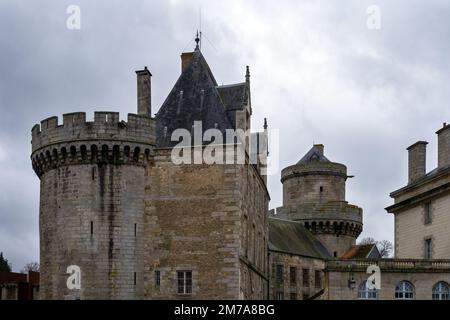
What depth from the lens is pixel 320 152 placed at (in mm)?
66688

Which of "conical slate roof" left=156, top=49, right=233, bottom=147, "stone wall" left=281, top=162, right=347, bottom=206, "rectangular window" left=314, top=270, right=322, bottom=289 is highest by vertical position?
"conical slate roof" left=156, top=49, right=233, bottom=147

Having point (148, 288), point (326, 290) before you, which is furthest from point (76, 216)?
point (326, 290)

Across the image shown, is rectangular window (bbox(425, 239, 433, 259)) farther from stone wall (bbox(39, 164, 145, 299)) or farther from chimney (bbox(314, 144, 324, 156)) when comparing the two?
chimney (bbox(314, 144, 324, 156))

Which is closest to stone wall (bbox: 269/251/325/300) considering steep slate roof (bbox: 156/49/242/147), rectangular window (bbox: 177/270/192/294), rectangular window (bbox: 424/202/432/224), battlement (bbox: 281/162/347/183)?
battlement (bbox: 281/162/347/183)

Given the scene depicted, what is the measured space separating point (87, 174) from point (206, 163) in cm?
532

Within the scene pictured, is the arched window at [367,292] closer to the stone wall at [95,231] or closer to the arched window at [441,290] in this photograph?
the arched window at [441,290]

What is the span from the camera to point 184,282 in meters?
36.4

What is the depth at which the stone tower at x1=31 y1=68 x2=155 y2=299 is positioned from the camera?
36.0 metres

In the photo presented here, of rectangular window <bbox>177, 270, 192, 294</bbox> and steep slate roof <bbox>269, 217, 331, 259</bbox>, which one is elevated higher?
steep slate roof <bbox>269, 217, 331, 259</bbox>

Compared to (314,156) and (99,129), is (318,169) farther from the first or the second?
(99,129)

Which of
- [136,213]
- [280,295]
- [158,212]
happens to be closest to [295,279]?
[280,295]

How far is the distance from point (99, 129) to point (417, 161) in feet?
65.2

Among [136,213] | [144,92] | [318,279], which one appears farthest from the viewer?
[318,279]

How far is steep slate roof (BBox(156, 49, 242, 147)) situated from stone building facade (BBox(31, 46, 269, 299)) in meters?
0.25
